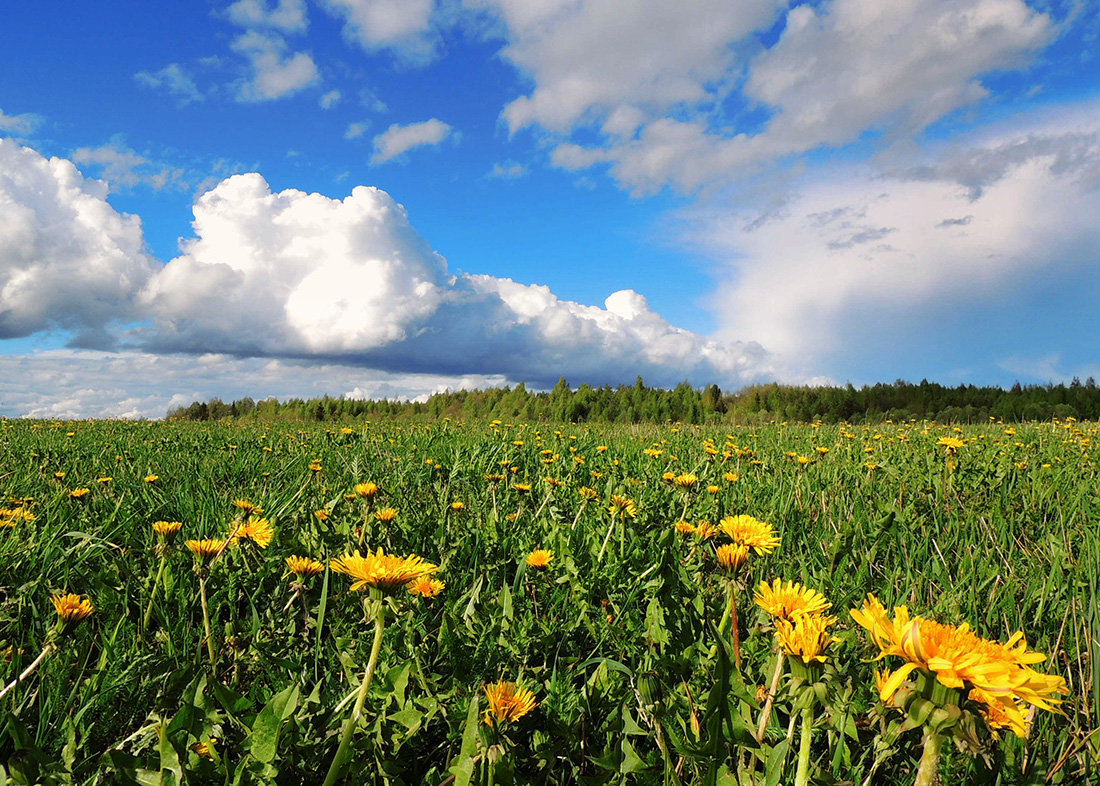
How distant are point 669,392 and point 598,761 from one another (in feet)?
92.0

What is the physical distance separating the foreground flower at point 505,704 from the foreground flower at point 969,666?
2.11ft

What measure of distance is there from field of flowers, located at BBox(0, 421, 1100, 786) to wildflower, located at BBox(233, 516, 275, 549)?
0.08 feet

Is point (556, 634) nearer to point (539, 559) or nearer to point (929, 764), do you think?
point (539, 559)

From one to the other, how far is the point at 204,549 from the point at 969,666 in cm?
189

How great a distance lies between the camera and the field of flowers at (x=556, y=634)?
1.02 metres

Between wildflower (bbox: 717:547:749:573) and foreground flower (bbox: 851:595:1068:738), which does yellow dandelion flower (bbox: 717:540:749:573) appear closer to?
wildflower (bbox: 717:547:749:573)

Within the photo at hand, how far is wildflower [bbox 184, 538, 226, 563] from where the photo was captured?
174cm

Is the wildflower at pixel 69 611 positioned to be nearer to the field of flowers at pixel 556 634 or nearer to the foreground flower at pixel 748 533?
the field of flowers at pixel 556 634

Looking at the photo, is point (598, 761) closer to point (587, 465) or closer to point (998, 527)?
point (998, 527)

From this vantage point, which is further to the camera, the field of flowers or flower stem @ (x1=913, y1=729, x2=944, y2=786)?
the field of flowers

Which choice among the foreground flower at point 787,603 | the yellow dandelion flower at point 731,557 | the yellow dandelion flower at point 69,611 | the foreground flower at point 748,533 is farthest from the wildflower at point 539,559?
the yellow dandelion flower at point 69,611

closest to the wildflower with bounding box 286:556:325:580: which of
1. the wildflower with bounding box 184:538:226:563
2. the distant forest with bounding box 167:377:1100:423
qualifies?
the wildflower with bounding box 184:538:226:563

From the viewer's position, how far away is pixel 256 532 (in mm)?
2168

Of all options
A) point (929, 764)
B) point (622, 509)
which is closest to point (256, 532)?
point (622, 509)
